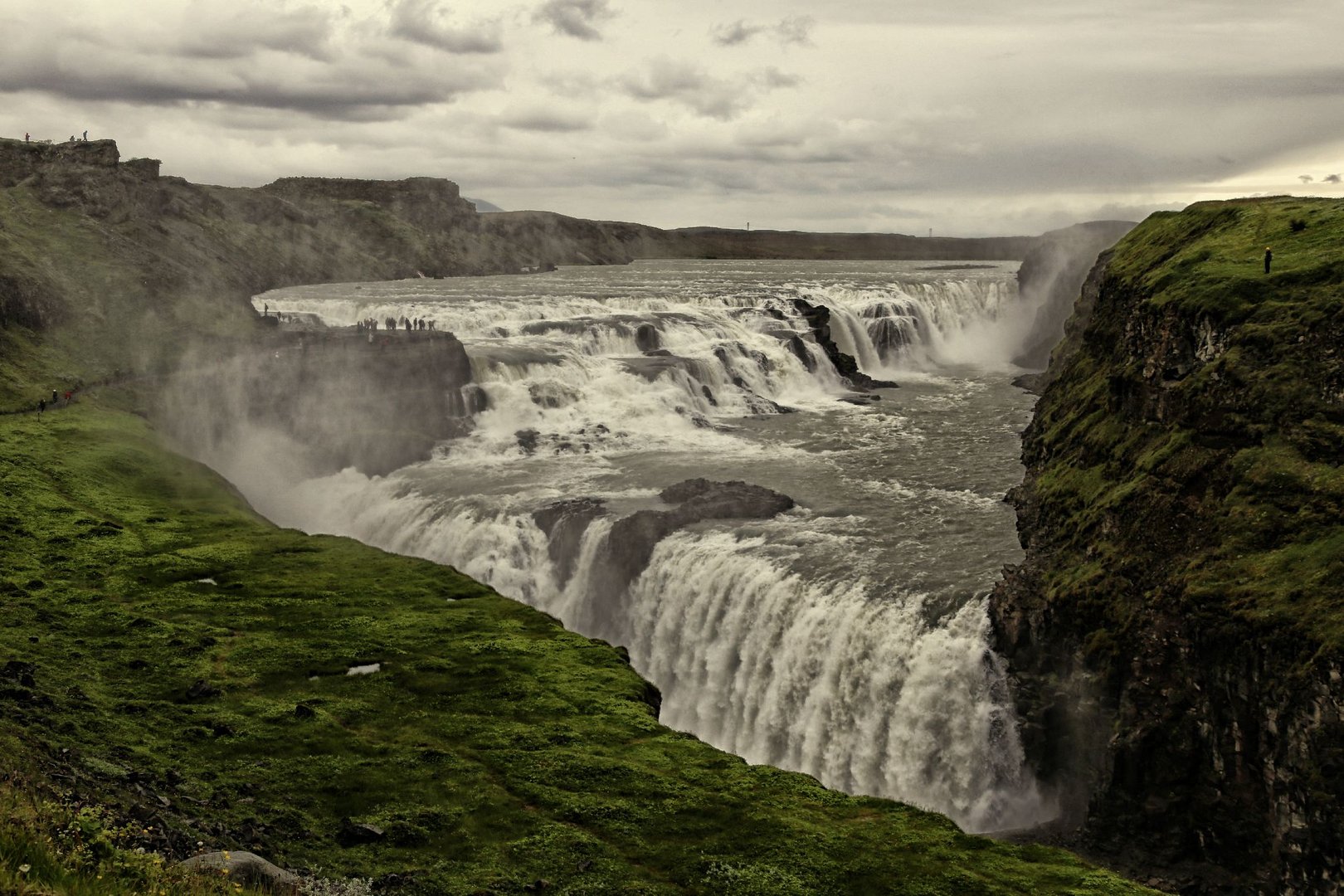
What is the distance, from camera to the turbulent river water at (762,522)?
31750mm

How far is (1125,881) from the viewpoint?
20531 mm

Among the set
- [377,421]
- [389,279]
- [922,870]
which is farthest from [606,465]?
[389,279]

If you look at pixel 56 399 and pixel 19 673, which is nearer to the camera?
pixel 19 673

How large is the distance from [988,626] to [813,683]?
18.8ft

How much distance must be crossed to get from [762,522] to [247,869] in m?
29.0

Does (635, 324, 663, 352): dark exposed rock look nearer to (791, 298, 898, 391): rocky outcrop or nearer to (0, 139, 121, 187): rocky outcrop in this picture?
(791, 298, 898, 391): rocky outcrop

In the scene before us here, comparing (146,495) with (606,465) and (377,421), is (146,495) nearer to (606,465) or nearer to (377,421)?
(377,421)

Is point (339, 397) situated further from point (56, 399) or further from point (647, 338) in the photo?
point (647, 338)

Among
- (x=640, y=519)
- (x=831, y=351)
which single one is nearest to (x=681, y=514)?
(x=640, y=519)

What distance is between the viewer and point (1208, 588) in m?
25.1

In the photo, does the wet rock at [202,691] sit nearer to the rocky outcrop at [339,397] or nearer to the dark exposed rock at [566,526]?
the dark exposed rock at [566,526]

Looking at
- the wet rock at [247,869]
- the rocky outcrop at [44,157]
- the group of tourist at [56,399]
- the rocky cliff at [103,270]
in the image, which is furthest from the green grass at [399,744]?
the rocky outcrop at [44,157]

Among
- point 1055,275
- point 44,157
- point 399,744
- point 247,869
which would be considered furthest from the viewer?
point 1055,275

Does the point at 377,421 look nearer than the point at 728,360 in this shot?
Yes
